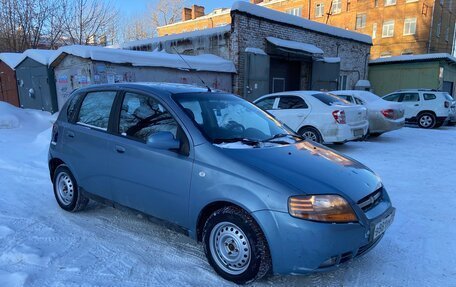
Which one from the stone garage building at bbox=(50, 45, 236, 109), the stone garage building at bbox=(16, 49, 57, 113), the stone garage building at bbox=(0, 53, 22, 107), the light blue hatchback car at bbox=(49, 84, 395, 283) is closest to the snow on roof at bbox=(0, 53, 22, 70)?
the stone garage building at bbox=(0, 53, 22, 107)

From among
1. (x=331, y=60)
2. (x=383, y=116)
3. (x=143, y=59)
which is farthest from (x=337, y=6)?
(x=143, y=59)

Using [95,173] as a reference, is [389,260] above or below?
below

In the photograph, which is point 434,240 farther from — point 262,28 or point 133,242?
point 262,28

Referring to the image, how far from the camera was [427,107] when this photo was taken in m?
13.7

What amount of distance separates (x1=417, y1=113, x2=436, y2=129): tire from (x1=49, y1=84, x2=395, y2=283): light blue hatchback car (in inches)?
488

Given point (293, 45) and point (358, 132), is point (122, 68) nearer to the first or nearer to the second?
point (358, 132)

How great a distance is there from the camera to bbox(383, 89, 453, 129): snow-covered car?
43.9ft

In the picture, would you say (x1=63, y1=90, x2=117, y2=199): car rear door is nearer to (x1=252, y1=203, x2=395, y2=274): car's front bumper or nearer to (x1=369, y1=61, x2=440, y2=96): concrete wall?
(x1=252, y1=203, x2=395, y2=274): car's front bumper

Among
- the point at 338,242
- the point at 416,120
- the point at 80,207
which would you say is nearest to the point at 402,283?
the point at 338,242

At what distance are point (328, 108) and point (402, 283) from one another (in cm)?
555

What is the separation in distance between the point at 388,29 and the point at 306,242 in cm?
4027

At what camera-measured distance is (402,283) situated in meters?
2.84

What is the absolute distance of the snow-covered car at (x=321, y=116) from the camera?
7.83 meters

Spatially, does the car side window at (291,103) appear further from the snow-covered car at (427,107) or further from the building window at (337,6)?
the building window at (337,6)
